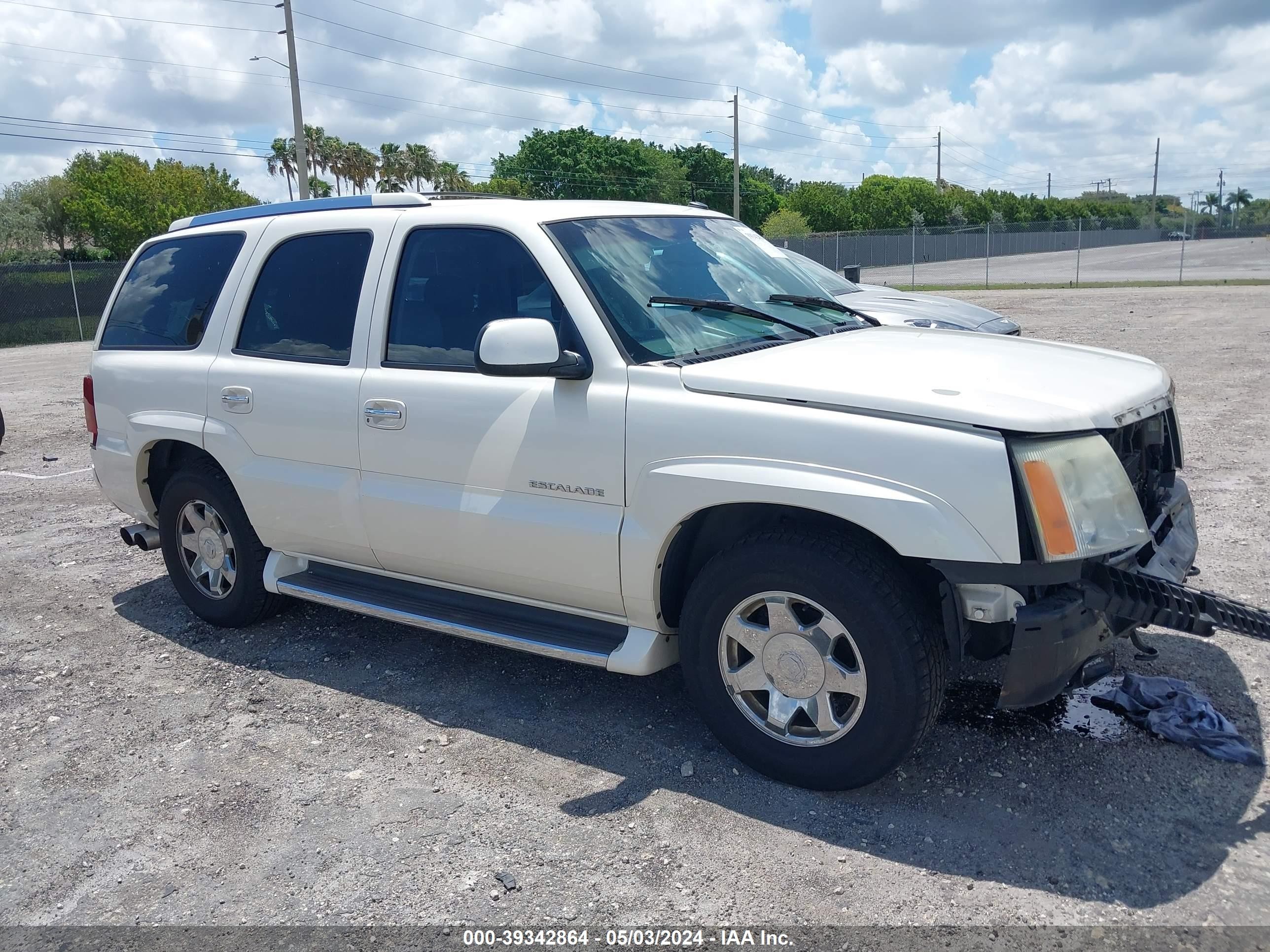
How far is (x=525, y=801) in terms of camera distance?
144 inches

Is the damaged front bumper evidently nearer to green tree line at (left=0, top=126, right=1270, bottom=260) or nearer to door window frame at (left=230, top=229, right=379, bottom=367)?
door window frame at (left=230, top=229, right=379, bottom=367)

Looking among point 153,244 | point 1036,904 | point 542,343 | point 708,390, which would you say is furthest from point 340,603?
point 1036,904

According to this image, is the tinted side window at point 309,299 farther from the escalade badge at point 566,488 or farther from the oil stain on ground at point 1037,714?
the oil stain on ground at point 1037,714

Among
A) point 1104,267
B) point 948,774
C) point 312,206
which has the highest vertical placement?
point 312,206

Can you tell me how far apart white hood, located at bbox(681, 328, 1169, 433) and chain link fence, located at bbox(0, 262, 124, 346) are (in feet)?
92.0

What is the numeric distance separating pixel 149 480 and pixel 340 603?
5.43ft

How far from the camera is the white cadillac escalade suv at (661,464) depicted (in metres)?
3.21

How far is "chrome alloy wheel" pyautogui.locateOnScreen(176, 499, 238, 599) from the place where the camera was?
17.2 ft

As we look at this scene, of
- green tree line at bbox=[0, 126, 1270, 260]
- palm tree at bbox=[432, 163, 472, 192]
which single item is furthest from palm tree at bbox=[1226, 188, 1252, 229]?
palm tree at bbox=[432, 163, 472, 192]

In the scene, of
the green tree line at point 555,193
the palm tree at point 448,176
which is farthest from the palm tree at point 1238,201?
the palm tree at point 448,176

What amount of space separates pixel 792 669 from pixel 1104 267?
154 ft

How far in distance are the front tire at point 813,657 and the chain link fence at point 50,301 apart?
2823cm

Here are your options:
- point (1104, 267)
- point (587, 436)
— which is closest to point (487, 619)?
point (587, 436)

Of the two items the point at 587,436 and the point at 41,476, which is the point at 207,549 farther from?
the point at 41,476
